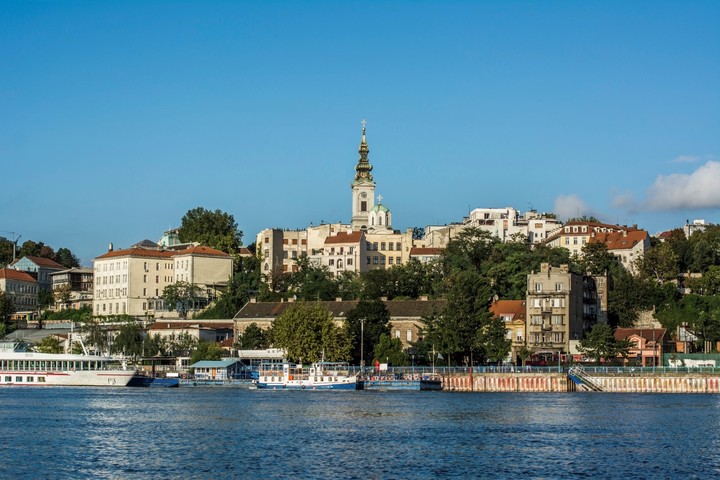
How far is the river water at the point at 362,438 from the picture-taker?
4862 centimetres

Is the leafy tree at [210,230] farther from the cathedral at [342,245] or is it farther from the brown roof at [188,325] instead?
the brown roof at [188,325]

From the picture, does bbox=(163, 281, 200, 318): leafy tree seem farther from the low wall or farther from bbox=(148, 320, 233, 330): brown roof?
the low wall

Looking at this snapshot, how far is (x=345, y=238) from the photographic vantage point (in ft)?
550

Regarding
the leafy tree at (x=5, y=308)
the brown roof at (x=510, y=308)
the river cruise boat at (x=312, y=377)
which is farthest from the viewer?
the leafy tree at (x=5, y=308)

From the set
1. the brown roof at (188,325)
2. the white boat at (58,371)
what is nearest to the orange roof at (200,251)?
the brown roof at (188,325)

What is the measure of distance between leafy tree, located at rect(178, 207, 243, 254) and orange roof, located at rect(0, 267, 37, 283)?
23571mm

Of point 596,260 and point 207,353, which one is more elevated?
point 596,260

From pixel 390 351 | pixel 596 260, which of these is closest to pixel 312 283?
pixel 390 351

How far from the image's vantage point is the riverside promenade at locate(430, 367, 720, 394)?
102500 mm

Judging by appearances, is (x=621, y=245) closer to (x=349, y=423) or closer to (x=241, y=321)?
(x=241, y=321)

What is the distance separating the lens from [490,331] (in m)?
109

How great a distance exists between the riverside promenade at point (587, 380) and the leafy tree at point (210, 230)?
241 ft

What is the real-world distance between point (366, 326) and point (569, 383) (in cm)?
2249

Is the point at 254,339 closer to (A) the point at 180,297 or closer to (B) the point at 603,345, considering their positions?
(A) the point at 180,297
